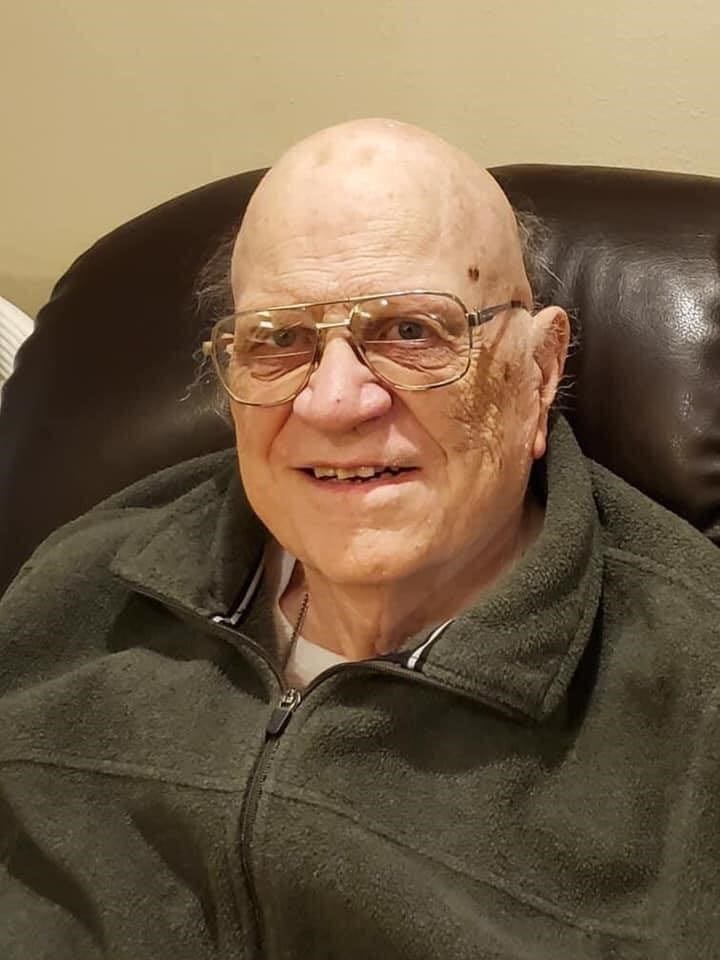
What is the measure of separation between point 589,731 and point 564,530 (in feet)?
0.59

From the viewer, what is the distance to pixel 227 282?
1354 millimetres

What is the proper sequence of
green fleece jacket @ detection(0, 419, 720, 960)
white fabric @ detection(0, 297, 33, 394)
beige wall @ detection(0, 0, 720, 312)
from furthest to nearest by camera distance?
white fabric @ detection(0, 297, 33, 394), beige wall @ detection(0, 0, 720, 312), green fleece jacket @ detection(0, 419, 720, 960)

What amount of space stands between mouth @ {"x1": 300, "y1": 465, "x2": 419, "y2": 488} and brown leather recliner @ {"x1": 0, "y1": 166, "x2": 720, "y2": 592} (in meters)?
0.27

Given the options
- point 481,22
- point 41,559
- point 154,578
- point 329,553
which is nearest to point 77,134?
point 481,22

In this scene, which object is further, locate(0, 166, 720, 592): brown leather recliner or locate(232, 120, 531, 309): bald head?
locate(0, 166, 720, 592): brown leather recliner

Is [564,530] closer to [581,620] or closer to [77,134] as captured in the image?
[581,620]

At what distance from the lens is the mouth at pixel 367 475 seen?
1.08m

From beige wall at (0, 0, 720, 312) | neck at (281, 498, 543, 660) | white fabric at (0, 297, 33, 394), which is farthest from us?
white fabric at (0, 297, 33, 394)

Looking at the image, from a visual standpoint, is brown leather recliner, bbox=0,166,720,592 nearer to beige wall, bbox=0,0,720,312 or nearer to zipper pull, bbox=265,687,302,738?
beige wall, bbox=0,0,720,312

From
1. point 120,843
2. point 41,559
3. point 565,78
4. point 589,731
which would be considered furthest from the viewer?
point 565,78

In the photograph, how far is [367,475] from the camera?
109cm

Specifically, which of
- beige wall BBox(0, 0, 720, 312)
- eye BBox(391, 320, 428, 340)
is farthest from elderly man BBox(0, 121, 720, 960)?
beige wall BBox(0, 0, 720, 312)

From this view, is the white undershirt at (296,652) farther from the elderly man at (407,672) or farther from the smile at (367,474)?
the smile at (367,474)

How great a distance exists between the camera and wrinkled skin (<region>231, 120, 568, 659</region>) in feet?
3.52
